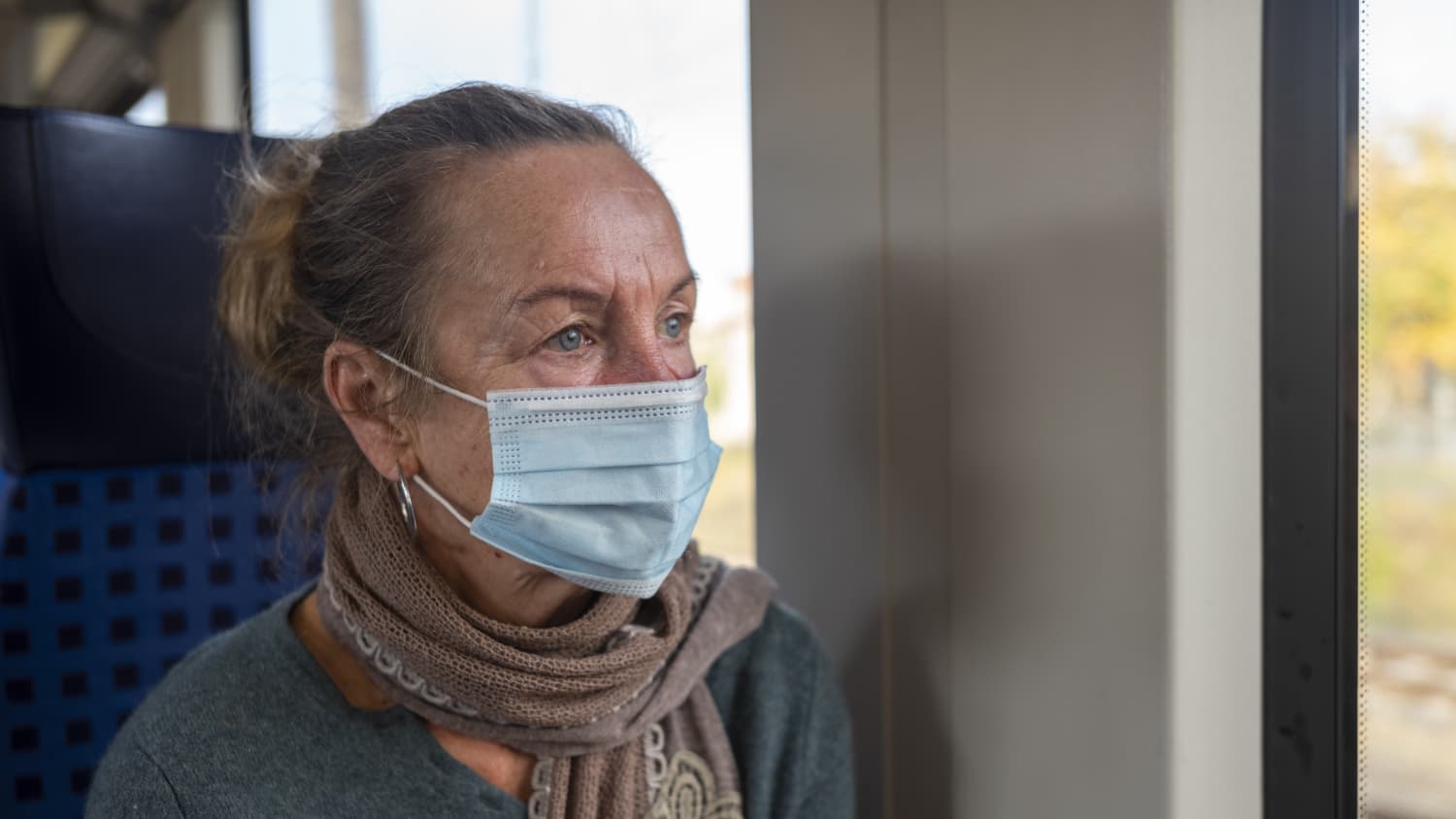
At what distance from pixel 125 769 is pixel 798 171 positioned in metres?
1.10

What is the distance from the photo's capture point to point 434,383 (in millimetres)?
1122

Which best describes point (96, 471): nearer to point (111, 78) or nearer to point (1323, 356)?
point (1323, 356)

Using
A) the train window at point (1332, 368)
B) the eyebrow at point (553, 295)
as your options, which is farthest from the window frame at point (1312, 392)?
the eyebrow at point (553, 295)

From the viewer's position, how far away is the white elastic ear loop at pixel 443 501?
44.7 inches

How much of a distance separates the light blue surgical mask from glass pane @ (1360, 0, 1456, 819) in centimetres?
73

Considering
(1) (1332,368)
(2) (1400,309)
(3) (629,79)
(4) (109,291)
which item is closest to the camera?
(1) (1332,368)

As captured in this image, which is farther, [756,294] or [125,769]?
[756,294]

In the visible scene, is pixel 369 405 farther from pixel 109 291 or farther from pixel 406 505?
pixel 109 291

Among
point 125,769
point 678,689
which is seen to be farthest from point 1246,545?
point 125,769

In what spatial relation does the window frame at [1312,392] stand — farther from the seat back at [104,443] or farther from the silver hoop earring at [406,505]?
the seat back at [104,443]

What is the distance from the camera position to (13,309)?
54.8 inches

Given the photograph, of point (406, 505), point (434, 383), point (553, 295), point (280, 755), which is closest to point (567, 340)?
point (553, 295)

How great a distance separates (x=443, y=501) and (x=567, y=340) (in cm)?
23

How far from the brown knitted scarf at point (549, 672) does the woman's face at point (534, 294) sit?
112 millimetres
